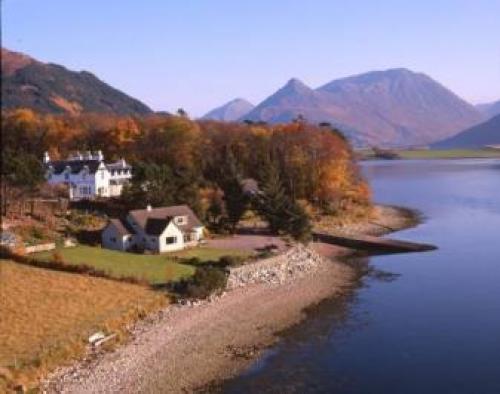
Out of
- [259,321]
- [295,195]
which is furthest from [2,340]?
[295,195]

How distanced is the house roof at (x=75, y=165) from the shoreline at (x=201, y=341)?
93.0 feet

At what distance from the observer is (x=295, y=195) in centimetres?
7369

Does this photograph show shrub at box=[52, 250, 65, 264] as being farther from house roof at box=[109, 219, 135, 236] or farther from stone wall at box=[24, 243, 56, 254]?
house roof at box=[109, 219, 135, 236]

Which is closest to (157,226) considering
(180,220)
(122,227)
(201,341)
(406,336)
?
(122,227)

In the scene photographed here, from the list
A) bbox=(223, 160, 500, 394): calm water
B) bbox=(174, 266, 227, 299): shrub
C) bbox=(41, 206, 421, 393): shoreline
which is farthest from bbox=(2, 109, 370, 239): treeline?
bbox=(174, 266, 227, 299): shrub

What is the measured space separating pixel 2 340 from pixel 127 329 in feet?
19.2

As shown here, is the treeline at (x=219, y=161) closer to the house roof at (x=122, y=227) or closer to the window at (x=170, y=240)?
the house roof at (x=122, y=227)

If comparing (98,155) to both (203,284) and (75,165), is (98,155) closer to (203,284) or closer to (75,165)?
(75,165)

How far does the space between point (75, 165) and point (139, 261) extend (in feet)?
85.1

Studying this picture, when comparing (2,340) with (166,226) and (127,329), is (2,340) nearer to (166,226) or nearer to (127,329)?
(127,329)

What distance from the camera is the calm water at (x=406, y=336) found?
26.5 m

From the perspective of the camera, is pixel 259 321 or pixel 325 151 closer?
pixel 259 321

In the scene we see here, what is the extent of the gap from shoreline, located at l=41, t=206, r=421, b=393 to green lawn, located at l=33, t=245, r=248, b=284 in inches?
163

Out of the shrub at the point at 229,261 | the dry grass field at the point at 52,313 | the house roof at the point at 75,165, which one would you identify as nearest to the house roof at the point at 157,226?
the shrub at the point at 229,261
